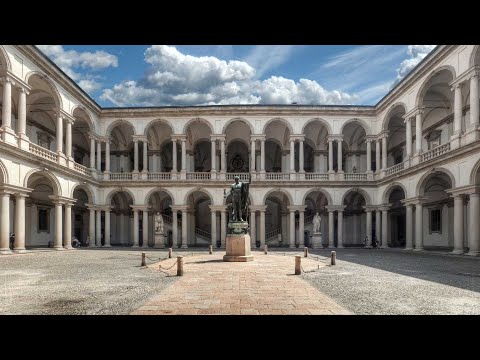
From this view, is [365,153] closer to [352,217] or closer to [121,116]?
[352,217]

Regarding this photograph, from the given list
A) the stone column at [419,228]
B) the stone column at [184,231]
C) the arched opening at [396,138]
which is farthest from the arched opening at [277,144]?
the stone column at [419,228]

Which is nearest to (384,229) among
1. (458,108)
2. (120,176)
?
(458,108)

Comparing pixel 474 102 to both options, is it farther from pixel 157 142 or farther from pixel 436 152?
pixel 157 142

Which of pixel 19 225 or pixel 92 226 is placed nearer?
pixel 19 225

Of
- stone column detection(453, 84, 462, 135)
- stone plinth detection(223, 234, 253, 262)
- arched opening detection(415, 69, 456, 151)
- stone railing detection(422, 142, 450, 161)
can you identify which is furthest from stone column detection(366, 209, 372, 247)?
stone plinth detection(223, 234, 253, 262)

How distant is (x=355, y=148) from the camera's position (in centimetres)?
3334

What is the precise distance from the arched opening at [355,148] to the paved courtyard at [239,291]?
2121cm

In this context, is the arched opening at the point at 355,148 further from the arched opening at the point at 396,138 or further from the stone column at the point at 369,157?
→ the stone column at the point at 369,157

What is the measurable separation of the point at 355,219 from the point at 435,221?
7.50 m

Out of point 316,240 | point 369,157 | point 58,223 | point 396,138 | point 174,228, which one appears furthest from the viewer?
point 396,138

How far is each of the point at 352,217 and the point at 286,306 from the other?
2814 centimetres
